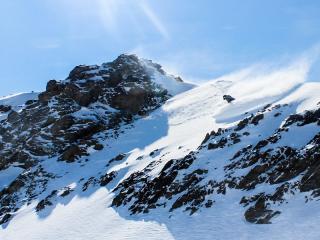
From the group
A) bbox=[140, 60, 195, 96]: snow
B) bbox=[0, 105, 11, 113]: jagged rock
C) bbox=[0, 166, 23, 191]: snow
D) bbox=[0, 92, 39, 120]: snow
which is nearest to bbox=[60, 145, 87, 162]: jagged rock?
bbox=[0, 166, 23, 191]: snow

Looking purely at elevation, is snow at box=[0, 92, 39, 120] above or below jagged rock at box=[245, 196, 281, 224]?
above

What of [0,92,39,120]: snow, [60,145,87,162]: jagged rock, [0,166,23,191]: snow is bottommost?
[60,145,87,162]: jagged rock

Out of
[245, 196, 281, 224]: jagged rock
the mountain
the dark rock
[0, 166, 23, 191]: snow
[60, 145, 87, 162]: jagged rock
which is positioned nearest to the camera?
[245, 196, 281, 224]: jagged rock

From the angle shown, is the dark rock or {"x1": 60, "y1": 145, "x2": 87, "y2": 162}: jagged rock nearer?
the dark rock

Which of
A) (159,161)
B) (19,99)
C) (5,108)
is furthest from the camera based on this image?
(19,99)

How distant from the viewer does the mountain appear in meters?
25.1

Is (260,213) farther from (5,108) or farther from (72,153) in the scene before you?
(5,108)

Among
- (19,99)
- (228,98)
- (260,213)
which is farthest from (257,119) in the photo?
(19,99)

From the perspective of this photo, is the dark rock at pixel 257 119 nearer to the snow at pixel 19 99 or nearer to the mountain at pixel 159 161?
the mountain at pixel 159 161

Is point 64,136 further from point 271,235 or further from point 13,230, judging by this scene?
point 271,235

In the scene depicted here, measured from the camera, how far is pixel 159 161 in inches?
1550

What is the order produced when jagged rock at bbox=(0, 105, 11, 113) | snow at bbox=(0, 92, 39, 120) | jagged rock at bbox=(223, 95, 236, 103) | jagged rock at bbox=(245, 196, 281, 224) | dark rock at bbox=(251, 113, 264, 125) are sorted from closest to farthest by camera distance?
1. jagged rock at bbox=(245, 196, 281, 224)
2. dark rock at bbox=(251, 113, 264, 125)
3. jagged rock at bbox=(223, 95, 236, 103)
4. jagged rock at bbox=(0, 105, 11, 113)
5. snow at bbox=(0, 92, 39, 120)

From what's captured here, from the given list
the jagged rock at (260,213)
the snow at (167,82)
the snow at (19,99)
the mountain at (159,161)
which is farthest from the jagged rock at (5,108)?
the jagged rock at (260,213)

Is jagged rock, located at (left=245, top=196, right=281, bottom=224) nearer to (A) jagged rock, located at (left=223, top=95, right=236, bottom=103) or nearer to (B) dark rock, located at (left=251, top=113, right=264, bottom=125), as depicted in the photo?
(B) dark rock, located at (left=251, top=113, right=264, bottom=125)
